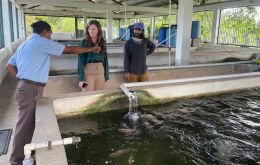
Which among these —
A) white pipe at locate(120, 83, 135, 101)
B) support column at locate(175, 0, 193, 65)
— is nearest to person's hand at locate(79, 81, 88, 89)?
white pipe at locate(120, 83, 135, 101)

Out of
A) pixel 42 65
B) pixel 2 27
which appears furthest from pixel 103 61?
pixel 2 27

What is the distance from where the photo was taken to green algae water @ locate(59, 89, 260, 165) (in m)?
2.60

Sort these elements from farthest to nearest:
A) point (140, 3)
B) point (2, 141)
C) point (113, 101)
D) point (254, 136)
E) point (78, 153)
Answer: point (140, 3) → point (113, 101) → point (254, 136) → point (78, 153) → point (2, 141)

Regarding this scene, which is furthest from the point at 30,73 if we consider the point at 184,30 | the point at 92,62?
the point at 184,30

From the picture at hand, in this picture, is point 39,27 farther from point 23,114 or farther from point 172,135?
point 172,135

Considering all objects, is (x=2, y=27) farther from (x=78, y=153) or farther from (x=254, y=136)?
(x=254, y=136)

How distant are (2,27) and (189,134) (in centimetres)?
554

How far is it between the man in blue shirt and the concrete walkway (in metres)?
0.23

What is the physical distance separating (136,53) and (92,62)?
81cm

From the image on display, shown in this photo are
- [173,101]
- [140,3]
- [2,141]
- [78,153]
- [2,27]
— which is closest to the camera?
[2,141]

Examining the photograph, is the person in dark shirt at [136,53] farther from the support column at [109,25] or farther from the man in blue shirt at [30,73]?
the support column at [109,25]

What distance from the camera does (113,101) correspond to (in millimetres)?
3826

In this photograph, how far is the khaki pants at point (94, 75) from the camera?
3.30 m

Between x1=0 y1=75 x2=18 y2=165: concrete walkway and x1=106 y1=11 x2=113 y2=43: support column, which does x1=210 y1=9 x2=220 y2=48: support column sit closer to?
x1=106 y1=11 x2=113 y2=43: support column
